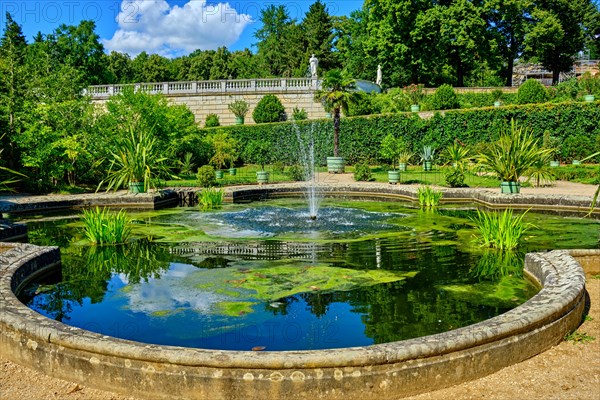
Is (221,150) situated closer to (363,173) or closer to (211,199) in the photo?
(363,173)

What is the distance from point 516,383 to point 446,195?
12.3 meters

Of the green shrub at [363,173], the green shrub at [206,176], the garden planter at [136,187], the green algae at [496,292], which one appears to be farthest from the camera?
the green shrub at [363,173]

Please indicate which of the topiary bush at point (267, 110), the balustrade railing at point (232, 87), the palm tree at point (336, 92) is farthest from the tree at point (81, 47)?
the palm tree at point (336, 92)

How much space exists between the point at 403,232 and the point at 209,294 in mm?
5088

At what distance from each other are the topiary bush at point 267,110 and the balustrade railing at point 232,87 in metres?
2.01

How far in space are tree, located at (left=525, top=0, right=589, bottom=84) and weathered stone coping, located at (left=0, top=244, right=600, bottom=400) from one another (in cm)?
4126

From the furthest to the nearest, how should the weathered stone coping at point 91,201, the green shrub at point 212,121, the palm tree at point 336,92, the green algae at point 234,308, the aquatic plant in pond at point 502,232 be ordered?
the green shrub at point 212,121
the palm tree at point 336,92
the weathered stone coping at point 91,201
the aquatic plant in pond at point 502,232
the green algae at point 234,308

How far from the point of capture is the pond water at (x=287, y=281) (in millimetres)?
5266

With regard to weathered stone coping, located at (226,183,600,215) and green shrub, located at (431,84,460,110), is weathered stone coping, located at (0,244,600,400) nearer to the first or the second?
weathered stone coping, located at (226,183,600,215)

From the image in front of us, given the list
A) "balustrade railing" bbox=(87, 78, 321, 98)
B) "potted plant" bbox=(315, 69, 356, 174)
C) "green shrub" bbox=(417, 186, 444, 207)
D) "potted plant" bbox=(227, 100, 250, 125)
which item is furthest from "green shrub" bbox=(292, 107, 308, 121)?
"green shrub" bbox=(417, 186, 444, 207)

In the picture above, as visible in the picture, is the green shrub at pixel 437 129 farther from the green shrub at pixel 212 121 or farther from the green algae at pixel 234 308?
the green algae at pixel 234 308

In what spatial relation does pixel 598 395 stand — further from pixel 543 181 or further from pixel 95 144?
pixel 95 144

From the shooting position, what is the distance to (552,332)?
15.2 ft

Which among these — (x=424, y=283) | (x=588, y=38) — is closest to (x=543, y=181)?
(x=424, y=283)
